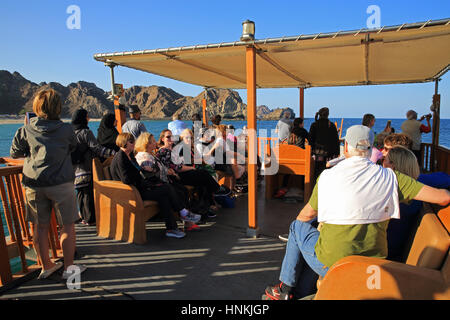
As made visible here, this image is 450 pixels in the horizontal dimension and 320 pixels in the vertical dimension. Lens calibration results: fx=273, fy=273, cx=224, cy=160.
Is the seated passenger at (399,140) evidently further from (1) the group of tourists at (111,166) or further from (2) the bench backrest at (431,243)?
(1) the group of tourists at (111,166)

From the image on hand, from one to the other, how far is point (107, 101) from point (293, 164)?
94438 mm

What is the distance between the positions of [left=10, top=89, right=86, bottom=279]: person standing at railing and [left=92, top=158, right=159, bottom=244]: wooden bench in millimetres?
771

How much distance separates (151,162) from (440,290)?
3036 millimetres

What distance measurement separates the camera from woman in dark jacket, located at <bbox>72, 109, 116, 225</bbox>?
3.55 m

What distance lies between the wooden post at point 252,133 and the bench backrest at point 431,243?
6.37 ft

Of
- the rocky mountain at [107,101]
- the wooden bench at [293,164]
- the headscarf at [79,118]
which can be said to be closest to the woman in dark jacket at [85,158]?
the headscarf at [79,118]

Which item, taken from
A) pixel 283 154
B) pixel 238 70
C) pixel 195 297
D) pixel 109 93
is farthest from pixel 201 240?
pixel 238 70

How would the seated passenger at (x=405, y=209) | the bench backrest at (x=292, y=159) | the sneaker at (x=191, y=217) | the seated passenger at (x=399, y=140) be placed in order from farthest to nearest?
1. the bench backrest at (x=292, y=159)
2. the sneaker at (x=191, y=217)
3. the seated passenger at (x=399, y=140)
4. the seated passenger at (x=405, y=209)

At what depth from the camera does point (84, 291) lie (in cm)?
242

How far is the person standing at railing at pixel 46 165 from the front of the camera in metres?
2.33

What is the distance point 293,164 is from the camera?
5.09m

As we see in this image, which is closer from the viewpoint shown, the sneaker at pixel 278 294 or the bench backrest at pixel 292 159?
the sneaker at pixel 278 294
